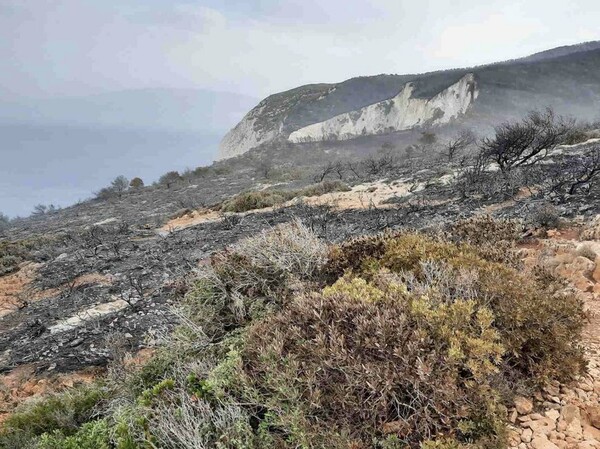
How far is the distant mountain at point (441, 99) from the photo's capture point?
156 ft

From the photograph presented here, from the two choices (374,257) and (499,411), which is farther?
(374,257)

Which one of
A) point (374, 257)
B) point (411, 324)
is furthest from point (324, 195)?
point (411, 324)

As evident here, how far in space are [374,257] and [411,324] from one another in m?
1.76

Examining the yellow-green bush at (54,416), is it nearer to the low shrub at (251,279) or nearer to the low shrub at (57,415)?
the low shrub at (57,415)

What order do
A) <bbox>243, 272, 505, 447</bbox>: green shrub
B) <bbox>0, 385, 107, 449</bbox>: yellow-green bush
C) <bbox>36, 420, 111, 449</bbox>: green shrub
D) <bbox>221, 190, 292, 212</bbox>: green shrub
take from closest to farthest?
<bbox>243, 272, 505, 447</bbox>: green shrub → <bbox>36, 420, 111, 449</bbox>: green shrub → <bbox>0, 385, 107, 449</bbox>: yellow-green bush → <bbox>221, 190, 292, 212</bbox>: green shrub

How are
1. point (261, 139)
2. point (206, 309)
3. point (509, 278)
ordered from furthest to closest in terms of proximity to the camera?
point (261, 139) < point (206, 309) < point (509, 278)

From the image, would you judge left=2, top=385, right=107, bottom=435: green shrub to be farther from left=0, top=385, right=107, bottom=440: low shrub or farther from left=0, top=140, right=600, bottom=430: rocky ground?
left=0, top=140, right=600, bottom=430: rocky ground

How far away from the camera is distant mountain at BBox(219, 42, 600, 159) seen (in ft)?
156

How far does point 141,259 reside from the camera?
11.2m

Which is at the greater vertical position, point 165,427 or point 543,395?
point 165,427

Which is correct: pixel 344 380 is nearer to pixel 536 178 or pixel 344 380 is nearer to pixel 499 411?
pixel 499 411

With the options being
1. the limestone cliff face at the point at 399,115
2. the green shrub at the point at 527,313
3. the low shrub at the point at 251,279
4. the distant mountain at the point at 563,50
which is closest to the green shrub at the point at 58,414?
the low shrub at the point at 251,279

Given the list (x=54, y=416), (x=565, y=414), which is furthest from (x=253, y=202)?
(x=565, y=414)

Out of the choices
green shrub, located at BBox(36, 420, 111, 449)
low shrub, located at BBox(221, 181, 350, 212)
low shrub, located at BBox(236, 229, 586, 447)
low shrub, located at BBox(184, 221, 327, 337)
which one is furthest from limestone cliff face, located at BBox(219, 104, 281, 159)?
low shrub, located at BBox(236, 229, 586, 447)
